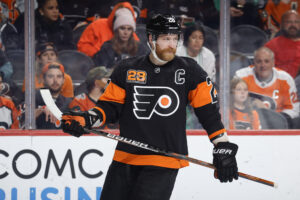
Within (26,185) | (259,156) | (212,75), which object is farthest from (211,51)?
(26,185)

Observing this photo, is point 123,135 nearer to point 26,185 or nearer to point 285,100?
point 26,185

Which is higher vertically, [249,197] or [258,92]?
[258,92]

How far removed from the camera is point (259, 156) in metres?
4.00

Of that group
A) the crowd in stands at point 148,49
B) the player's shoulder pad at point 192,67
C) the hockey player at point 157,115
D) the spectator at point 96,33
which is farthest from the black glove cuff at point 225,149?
the spectator at point 96,33

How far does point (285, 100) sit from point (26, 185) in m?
2.18

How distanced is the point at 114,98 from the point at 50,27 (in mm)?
1792

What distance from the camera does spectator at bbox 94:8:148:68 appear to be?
424 cm

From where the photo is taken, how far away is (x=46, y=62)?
4172 millimetres

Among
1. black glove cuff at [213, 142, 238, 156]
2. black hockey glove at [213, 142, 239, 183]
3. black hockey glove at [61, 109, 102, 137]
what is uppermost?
black hockey glove at [61, 109, 102, 137]

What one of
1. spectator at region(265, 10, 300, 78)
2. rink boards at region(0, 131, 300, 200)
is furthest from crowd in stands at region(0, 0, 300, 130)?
rink boards at region(0, 131, 300, 200)

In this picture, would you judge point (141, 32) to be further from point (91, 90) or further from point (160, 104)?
point (160, 104)

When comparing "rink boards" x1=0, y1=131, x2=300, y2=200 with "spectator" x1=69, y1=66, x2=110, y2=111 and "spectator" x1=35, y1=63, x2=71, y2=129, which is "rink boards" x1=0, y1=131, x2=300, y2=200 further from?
"spectator" x1=69, y1=66, x2=110, y2=111

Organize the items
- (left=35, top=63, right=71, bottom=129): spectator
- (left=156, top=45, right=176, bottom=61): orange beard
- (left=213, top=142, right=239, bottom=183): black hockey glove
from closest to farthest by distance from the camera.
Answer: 1. (left=213, top=142, right=239, bottom=183): black hockey glove
2. (left=156, top=45, right=176, bottom=61): orange beard
3. (left=35, top=63, right=71, bottom=129): spectator

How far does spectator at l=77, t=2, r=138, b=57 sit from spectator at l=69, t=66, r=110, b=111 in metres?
0.16
